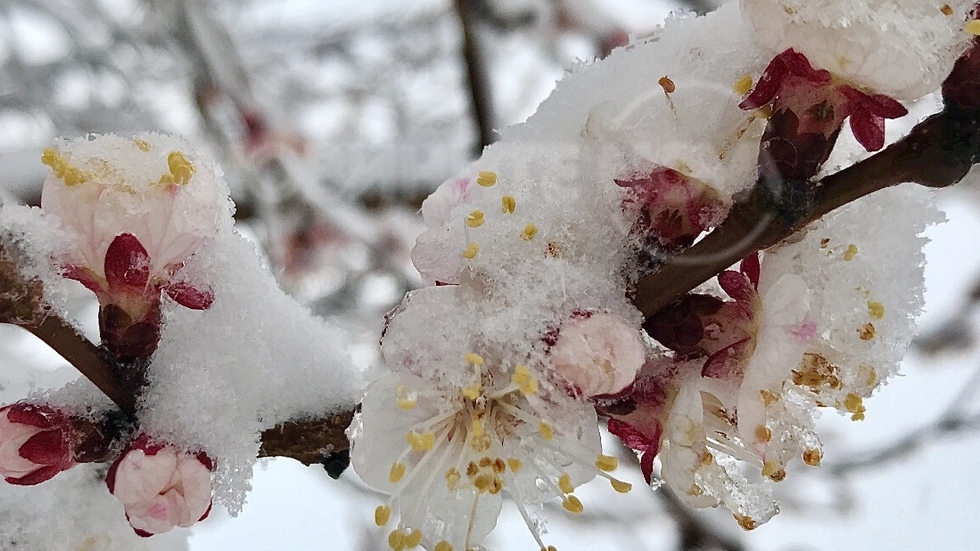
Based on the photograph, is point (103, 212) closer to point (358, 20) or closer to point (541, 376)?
point (541, 376)

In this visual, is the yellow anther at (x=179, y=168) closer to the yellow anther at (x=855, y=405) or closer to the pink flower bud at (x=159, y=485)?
the pink flower bud at (x=159, y=485)

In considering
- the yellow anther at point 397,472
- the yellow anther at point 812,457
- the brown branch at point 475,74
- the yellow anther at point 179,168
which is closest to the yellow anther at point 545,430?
the yellow anther at point 397,472

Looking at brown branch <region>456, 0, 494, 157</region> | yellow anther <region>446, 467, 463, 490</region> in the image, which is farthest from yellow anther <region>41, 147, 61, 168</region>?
brown branch <region>456, 0, 494, 157</region>

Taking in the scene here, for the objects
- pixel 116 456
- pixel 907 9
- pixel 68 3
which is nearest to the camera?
pixel 907 9

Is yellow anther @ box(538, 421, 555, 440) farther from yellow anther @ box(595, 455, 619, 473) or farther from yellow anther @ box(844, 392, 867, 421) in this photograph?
yellow anther @ box(844, 392, 867, 421)

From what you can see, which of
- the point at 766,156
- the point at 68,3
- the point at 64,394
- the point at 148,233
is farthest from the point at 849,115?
the point at 68,3

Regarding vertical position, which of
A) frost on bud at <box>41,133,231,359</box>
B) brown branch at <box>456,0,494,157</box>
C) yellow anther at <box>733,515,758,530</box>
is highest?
frost on bud at <box>41,133,231,359</box>
